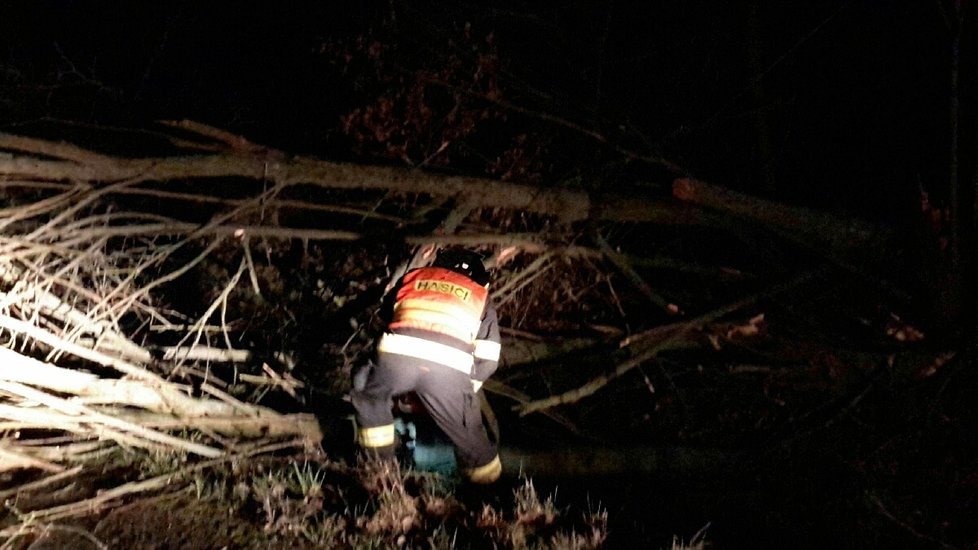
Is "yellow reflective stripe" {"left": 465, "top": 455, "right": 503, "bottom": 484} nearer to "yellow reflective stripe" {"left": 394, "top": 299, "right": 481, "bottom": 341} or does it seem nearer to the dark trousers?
the dark trousers

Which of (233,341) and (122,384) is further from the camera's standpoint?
(233,341)

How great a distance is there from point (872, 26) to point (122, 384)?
19.3 feet

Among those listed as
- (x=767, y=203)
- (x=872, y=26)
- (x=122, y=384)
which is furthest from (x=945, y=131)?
(x=122, y=384)

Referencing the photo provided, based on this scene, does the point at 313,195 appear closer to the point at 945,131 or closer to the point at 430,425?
the point at 430,425

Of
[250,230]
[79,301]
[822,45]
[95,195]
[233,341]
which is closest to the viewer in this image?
[95,195]

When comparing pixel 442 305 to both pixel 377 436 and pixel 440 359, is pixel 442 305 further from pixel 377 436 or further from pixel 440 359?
pixel 377 436

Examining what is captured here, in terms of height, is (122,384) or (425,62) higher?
(425,62)

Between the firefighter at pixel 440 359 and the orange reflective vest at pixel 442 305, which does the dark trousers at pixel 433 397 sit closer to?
the firefighter at pixel 440 359

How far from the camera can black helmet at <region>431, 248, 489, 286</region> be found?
3.50m

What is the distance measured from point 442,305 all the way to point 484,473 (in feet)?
3.01

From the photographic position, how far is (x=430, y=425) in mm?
4082

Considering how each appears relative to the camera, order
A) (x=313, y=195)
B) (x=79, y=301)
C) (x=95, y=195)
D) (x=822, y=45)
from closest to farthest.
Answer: (x=95, y=195) → (x=79, y=301) → (x=313, y=195) → (x=822, y=45)

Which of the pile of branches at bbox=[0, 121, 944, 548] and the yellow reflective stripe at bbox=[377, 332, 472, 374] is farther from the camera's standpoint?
the pile of branches at bbox=[0, 121, 944, 548]

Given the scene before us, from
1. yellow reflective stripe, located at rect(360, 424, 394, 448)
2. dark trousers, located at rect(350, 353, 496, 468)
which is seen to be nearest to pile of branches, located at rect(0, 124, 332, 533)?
yellow reflective stripe, located at rect(360, 424, 394, 448)
